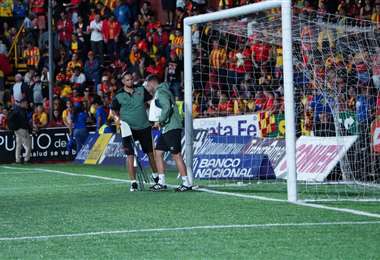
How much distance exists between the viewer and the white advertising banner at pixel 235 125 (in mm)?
20781

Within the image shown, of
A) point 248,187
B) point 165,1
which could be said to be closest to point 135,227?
point 248,187

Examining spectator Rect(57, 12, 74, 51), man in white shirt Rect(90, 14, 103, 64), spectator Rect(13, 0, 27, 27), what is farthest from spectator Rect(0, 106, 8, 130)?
spectator Rect(13, 0, 27, 27)

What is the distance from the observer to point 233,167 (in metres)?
19.2

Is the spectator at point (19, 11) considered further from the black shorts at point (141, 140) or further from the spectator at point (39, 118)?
the black shorts at point (141, 140)

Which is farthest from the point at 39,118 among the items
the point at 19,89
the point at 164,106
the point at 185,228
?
the point at 185,228

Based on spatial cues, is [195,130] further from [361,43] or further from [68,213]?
[68,213]

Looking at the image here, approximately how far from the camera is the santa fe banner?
704 inches

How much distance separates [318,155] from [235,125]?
288 cm

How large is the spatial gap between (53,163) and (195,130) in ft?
30.8

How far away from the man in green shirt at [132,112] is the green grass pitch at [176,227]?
0.76 meters

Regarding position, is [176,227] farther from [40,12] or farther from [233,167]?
[40,12]

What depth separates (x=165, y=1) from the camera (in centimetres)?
3344

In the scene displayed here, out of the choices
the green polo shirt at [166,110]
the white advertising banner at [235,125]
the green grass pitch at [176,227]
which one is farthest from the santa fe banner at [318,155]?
the green polo shirt at [166,110]

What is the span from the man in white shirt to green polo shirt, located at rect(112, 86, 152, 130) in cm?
1675
